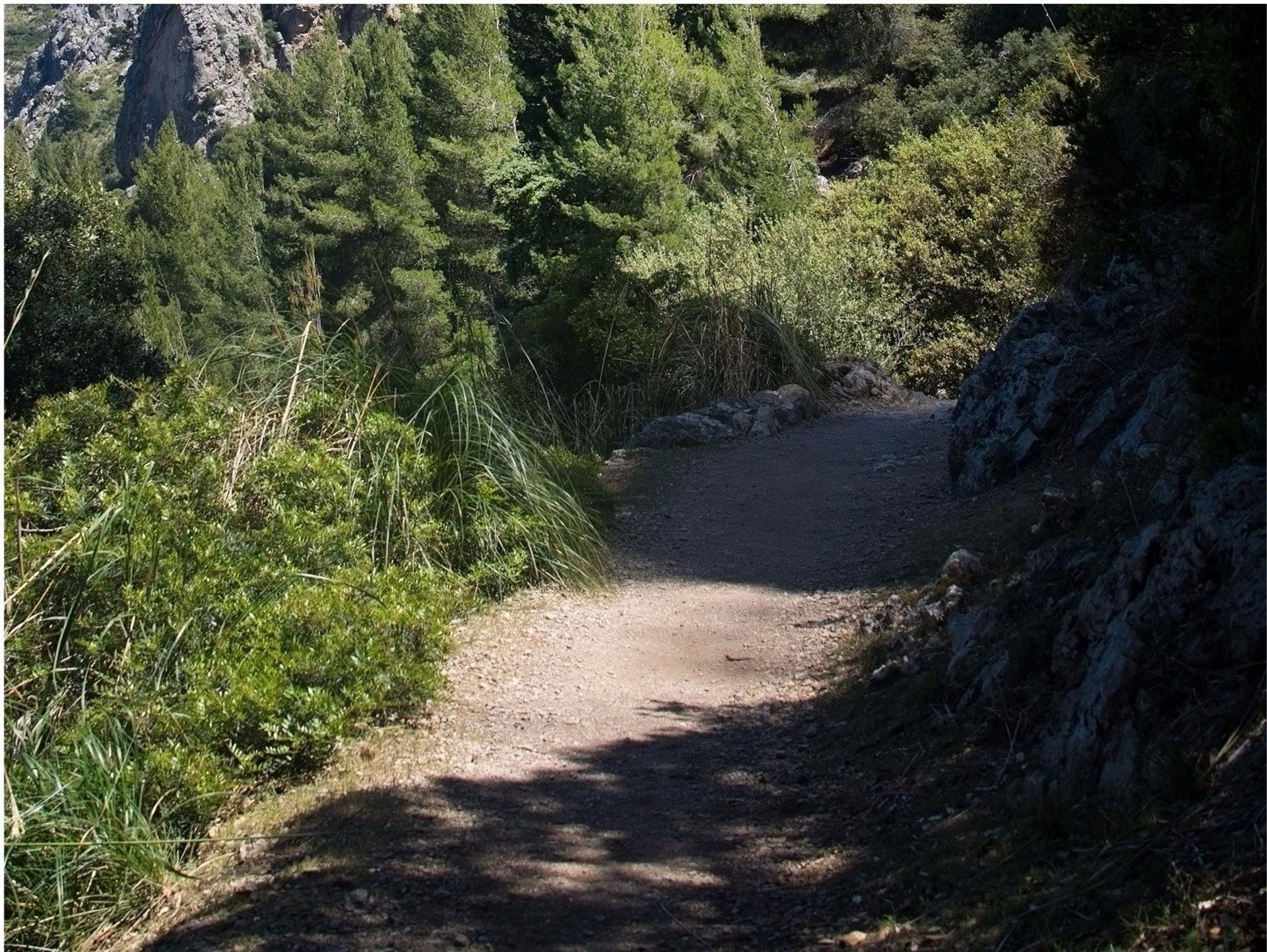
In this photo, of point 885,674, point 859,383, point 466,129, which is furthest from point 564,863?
point 466,129

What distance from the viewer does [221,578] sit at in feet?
21.6

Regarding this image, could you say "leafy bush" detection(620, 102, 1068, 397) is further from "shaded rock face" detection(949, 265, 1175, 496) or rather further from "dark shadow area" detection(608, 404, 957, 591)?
"shaded rock face" detection(949, 265, 1175, 496)

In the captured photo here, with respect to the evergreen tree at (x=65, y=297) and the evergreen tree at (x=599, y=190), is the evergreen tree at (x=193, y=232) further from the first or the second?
the evergreen tree at (x=65, y=297)

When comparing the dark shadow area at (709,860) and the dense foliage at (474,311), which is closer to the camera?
the dark shadow area at (709,860)

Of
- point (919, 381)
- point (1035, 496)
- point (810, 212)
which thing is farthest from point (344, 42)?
point (1035, 496)

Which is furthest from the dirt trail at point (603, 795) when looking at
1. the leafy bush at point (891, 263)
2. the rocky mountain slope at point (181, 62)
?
the rocky mountain slope at point (181, 62)

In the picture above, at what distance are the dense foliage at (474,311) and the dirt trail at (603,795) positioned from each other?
0.43 meters

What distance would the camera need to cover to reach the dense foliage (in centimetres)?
536

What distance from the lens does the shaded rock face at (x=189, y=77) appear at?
7200 centimetres

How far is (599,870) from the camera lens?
4.54m

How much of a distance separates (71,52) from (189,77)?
16.4 metres

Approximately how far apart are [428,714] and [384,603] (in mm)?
592

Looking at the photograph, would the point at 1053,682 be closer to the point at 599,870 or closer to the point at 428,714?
the point at 599,870

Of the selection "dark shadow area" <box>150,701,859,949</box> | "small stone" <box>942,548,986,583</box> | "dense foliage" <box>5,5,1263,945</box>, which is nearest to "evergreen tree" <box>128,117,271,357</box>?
"dense foliage" <box>5,5,1263,945</box>
